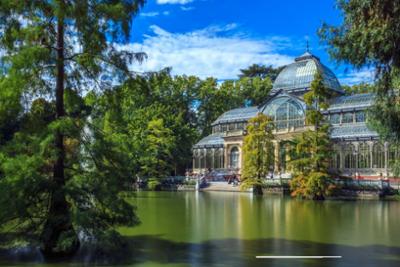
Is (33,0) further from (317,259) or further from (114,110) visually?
(317,259)

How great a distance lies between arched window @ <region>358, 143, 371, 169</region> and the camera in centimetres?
3847

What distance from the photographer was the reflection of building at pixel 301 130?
3847 centimetres

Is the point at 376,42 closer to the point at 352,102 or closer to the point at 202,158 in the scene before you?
the point at 352,102

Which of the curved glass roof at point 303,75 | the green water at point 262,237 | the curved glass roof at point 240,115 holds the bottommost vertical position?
the green water at point 262,237

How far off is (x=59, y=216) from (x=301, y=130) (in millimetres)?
35924

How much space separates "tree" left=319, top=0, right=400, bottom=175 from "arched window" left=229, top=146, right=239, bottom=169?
1475 inches

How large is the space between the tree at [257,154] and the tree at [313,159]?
476 centimetres

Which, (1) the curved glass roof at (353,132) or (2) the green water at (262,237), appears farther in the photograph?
(1) the curved glass roof at (353,132)

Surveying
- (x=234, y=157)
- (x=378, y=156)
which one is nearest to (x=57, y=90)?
(x=378, y=156)

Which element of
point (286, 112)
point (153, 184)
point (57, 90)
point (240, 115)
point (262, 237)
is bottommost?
point (262, 237)

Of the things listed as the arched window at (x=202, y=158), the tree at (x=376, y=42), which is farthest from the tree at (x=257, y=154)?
the tree at (x=376, y=42)

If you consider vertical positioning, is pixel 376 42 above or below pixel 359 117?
below

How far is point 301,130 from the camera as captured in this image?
143 ft

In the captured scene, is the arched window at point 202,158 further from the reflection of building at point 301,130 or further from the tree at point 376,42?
the tree at point 376,42
